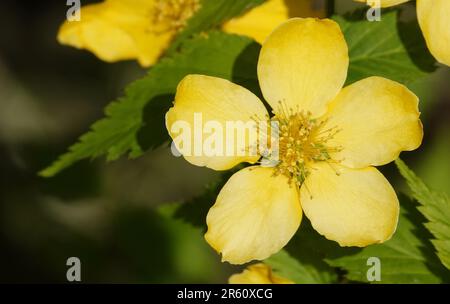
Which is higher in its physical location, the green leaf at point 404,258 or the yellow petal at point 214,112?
the yellow petal at point 214,112

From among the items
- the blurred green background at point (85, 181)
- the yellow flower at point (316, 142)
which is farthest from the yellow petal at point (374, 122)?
the blurred green background at point (85, 181)

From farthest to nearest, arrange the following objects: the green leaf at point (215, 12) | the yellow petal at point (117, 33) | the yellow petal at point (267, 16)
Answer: the yellow petal at point (117, 33) → the yellow petal at point (267, 16) → the green leaf at point (215, 12)

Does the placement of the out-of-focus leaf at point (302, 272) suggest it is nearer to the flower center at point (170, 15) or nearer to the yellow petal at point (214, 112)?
the yellow petal at point (214, 112)

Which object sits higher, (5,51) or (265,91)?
(265,91)

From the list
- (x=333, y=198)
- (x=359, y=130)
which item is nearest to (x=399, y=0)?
(x=359, y=130)

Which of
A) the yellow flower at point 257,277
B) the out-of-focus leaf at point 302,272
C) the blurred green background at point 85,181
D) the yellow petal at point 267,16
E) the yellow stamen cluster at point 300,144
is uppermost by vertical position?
the yellow petal at point 267,16

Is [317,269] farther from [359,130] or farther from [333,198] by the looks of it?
[359,130]

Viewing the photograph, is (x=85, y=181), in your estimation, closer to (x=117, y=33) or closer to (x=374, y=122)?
(x=117, y=33)
